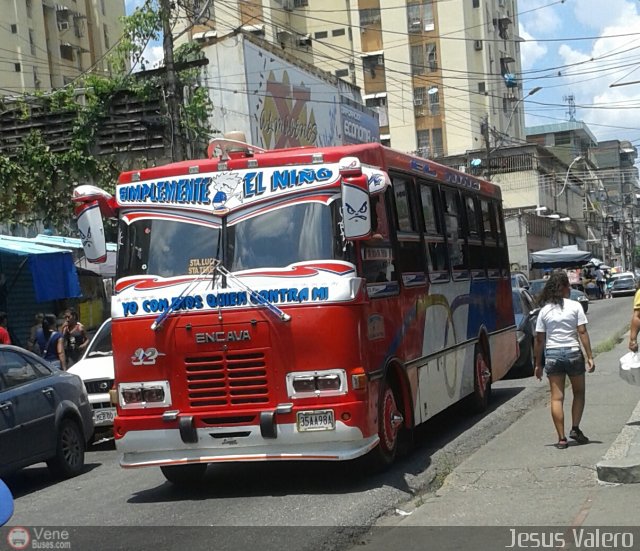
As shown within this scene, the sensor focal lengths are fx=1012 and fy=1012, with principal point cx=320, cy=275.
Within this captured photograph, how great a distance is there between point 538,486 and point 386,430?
1688 millimetres

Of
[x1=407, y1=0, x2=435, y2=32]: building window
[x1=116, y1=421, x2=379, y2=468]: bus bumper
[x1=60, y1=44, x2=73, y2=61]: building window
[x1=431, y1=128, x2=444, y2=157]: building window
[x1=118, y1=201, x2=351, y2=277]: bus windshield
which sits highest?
[x1=407, y1=0, x2=435, y2=32]: building window

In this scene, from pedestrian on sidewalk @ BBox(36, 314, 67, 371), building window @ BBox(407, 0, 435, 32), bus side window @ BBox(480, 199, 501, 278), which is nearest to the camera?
bus side window @ BBox(480, 199, 501, 278)

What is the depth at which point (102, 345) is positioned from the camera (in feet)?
49.7

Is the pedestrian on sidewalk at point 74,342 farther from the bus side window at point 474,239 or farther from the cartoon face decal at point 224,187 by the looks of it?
the cartoon face decal at point 224,187

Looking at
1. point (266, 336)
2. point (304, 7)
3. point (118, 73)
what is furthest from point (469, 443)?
point (304, 7)

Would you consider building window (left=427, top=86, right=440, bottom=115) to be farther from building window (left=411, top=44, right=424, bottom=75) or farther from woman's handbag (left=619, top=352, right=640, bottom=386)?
woman's handbag (left=619, top=352, right=640, bottom=386)

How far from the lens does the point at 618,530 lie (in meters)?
6.80

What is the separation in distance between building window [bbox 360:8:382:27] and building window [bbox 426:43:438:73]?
3802 mm

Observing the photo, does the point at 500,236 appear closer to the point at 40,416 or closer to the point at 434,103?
the point at 40,416

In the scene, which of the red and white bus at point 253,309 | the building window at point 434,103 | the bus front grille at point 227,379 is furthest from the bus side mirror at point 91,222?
the building window at point 434,103

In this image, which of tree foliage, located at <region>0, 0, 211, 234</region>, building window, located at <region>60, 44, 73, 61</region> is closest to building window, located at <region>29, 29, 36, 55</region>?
building window, located at <region>60, 44, 73, 61</region>

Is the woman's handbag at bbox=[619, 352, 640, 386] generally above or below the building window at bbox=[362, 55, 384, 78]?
below

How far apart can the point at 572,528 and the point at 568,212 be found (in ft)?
233

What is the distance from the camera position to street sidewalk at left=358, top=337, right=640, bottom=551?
24.5 feet
